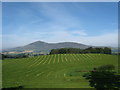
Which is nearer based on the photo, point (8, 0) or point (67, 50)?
point (8, 0)

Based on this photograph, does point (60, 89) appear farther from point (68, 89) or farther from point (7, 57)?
point (7, 57)

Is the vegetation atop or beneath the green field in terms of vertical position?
atop

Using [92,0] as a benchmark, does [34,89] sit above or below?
below

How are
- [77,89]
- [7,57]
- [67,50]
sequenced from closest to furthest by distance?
[77,89], [7,57], [67,50]

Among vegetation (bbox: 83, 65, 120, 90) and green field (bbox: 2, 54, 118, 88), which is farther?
green field (bbox: 2, 54, 118, 88)

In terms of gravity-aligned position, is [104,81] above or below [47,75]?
above

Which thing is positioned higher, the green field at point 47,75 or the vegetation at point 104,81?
the vegetation at point 104,81

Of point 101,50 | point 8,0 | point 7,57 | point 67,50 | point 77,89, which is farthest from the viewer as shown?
point 67,50

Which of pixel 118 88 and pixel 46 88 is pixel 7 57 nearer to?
pixel 46 88

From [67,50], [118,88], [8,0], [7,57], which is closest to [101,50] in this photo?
[67,50]

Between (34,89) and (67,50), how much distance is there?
43044 millimetres

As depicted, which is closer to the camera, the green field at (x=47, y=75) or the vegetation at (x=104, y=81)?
the vegetation at (x=104, y=81)

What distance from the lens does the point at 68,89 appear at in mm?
5852

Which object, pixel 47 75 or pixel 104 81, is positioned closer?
pixel 104 81
